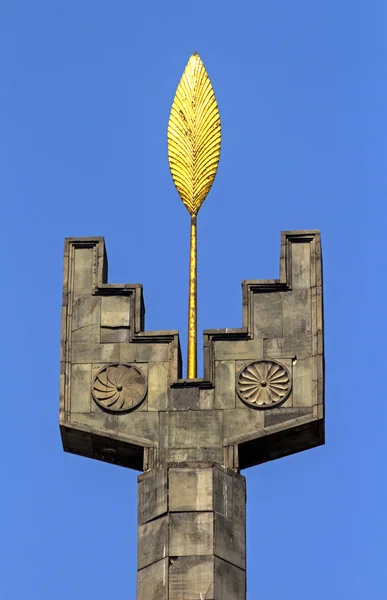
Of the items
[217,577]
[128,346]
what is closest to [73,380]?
[128,346]

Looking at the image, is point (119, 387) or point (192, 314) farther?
point (192, 314)

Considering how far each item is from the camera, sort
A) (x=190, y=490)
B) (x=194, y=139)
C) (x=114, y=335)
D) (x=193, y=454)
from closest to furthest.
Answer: (x=190, y=490)
(x=193, y=454)
(x=114, y=335)
(x=194, y=139)

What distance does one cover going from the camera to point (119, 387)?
5791 cm

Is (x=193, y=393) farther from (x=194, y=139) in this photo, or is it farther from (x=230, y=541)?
(x=194, y=139)

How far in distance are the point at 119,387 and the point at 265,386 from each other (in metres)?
2.80

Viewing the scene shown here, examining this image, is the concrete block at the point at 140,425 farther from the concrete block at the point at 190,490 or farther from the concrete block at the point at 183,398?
the concrete block at the point at 190,490

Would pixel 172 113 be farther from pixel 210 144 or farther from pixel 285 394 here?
pixel 285 394

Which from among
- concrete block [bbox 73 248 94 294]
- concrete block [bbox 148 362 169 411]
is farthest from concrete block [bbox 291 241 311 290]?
concrete block [bbox 73 248 94 294]

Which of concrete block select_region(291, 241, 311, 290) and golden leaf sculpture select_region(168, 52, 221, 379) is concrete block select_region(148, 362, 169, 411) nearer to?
concrete block select_region(291, 241, 311, 290)

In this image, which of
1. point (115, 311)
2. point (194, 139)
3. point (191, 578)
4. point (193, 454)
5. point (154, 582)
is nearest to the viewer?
point (191, 578)

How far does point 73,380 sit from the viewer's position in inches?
2283

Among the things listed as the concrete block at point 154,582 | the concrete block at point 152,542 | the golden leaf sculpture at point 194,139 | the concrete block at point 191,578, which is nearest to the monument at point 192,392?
the concrete block at point 152,542

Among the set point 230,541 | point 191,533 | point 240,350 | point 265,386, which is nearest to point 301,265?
point 240,350

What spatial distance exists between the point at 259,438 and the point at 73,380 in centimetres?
380
